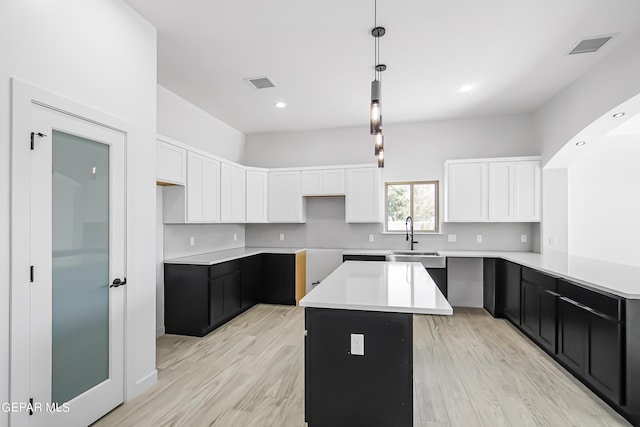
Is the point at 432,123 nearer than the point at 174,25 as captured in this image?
No

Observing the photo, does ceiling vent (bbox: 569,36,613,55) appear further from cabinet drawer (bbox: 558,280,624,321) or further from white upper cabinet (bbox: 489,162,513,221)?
cabinet drawer (bbox: 558,280,624,321)

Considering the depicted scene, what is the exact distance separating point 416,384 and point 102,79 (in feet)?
11.3

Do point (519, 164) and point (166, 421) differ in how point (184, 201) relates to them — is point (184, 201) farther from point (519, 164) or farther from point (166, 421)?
point (519, 164)

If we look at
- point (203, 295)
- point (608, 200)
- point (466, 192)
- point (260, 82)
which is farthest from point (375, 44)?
point (608, 200)

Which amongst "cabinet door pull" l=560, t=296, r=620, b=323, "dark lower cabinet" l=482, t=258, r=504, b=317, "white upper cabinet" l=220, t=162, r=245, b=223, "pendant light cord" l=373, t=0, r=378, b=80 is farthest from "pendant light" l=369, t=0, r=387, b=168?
"dark lower cabinet" l=482, t=258, r=504, b=317

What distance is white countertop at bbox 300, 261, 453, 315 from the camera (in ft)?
6.24

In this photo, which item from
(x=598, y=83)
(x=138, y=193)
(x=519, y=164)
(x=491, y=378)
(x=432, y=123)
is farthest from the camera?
(x=432, y=123)

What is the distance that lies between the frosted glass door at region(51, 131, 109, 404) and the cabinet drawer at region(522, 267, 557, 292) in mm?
3939

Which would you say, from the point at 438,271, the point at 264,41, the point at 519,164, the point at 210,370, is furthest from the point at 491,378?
the point at 264,41

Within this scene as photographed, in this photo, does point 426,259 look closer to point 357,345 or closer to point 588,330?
point 588,330

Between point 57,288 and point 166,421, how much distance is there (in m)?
1.16

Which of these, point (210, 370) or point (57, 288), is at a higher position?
point (57, 288)

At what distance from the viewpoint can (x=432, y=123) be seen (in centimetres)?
545

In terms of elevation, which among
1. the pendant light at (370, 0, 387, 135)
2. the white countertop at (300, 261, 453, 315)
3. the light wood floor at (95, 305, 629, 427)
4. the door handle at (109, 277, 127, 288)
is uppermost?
the pendant light at (370, 0, 387, 135)
